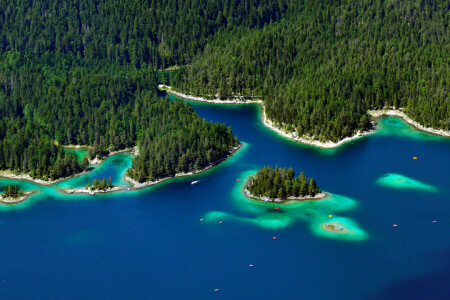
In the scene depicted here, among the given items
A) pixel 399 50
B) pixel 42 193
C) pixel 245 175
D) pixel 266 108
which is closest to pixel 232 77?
pixel 266 108

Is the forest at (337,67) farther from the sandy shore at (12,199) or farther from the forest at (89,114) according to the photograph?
the sandy shore at (12,199)

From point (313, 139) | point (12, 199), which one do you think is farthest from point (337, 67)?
point (12, 199)

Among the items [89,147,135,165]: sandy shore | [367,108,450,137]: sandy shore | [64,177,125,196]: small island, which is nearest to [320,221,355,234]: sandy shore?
[64,177,125,196]: small island

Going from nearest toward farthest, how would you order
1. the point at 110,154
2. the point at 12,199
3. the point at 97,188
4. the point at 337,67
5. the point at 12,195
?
the point at 12,199, the point at 12,195, the point at 97,188, the point at 110,154, the point at 337,67

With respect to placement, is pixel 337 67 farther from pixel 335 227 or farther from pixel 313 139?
pixel 335 227

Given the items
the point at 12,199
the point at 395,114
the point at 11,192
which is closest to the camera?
the point at 12,199

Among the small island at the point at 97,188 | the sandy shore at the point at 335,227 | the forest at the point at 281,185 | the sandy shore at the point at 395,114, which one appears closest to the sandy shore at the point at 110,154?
the small island at the point at 97,188
